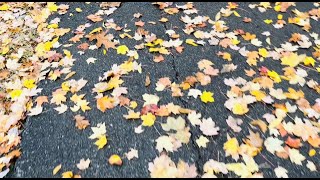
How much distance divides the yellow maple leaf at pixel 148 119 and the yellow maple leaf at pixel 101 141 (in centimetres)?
37

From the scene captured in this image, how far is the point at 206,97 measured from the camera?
2980 millimetres

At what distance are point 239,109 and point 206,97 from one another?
339 mm

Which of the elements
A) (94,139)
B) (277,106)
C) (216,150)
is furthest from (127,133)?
(277,106)

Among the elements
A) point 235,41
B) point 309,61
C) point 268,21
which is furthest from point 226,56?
point 268,21

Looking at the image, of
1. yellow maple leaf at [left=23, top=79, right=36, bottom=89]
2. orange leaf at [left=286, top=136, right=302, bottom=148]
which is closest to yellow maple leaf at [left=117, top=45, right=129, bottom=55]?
yellow maple leaf at [left=23, top=79, right=36, bottom=89]

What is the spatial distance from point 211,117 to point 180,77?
616mm

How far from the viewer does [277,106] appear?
2922 millimetres

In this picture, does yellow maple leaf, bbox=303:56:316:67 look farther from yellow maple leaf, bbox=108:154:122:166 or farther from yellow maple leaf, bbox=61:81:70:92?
yellow maple leaf, bbox=61:81:70:92

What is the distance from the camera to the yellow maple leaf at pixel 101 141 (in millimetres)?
2555

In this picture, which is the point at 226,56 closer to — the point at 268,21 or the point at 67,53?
the point at 268,21

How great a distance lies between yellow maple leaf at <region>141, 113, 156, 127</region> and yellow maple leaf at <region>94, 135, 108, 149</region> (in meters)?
0.37

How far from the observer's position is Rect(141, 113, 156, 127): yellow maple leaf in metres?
2.72

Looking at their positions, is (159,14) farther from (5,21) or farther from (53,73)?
(5,21)

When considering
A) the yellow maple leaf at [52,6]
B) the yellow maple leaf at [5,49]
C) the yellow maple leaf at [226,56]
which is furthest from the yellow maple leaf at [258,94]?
the yellow maple leaf at [52,6]
